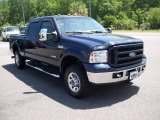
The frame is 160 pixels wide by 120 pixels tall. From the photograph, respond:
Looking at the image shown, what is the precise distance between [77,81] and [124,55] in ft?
4.02

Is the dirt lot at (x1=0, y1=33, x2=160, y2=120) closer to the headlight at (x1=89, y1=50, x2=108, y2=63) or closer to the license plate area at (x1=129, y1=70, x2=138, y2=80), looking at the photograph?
the license plate area at (x1=129, y1=70, x2=138, y2=80)

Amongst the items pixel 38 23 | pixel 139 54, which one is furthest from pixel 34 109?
pixel 38 23

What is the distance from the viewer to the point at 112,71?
6.00m

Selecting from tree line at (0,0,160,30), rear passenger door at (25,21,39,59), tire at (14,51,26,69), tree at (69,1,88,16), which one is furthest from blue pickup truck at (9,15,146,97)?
tree line at (0,0,160,30)

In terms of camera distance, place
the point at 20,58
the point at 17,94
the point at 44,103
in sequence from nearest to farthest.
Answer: the point at 44,103
the point at 17,94
the point at 20,58

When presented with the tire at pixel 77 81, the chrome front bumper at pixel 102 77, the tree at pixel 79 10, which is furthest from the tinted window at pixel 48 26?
the tree at pixel 79 10

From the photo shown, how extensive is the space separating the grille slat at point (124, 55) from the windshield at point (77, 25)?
58.1 inches

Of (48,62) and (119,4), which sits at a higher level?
(119,4)

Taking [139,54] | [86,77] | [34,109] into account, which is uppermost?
[139,54]

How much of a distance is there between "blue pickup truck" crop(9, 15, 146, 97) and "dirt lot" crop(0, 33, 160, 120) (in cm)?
44

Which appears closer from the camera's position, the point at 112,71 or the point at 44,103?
the point at 112,71

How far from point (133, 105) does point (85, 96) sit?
123 cm

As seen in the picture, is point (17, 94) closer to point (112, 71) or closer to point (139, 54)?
point (112, 71)

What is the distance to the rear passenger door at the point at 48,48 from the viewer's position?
7.36 metres
